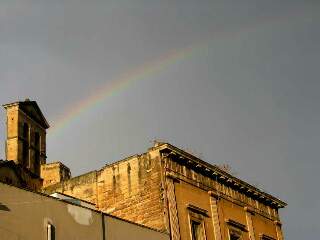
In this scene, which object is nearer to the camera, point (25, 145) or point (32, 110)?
point (25, 145)

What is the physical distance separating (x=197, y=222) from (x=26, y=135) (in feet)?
49.0

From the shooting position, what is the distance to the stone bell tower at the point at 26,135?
35.5 meters

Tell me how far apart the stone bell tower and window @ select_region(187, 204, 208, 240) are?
13.1m

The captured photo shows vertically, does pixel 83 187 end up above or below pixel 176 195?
above

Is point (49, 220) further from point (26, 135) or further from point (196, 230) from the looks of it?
point (26, 135)

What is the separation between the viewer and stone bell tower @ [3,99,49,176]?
35469 millimetres

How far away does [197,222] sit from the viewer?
89.0 feet

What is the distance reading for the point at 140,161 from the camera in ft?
89.7

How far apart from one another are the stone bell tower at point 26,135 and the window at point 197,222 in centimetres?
1307

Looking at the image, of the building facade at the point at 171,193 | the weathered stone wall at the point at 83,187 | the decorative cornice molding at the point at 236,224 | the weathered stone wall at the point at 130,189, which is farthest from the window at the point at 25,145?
the decorative cornice molding at the point at 236,224

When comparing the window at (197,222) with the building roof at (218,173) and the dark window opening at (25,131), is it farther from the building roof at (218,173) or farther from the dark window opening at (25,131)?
the dark window opening at (25,131)

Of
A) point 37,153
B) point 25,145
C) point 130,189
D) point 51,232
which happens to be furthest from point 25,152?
point 51,232

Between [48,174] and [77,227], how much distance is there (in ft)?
102

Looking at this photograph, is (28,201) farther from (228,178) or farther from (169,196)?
(228,178)
